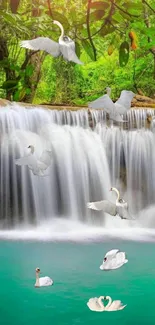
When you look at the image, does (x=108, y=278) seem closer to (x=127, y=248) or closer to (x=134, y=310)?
(x=134, y=310)

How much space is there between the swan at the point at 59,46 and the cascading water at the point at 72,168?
10.4m

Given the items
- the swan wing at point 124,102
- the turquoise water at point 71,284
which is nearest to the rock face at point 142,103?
the turquoise water at point 71,284

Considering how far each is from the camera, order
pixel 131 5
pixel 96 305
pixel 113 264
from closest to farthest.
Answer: pixel 131 5, pixel 96 305, pixel 113 264

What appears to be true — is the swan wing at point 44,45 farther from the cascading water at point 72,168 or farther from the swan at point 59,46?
the cascading water at point 72,168

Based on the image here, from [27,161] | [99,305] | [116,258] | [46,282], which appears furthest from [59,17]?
[46,282]

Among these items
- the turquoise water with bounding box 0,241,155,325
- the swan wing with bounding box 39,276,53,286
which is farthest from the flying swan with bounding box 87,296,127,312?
the swan wing with bounding box 39,276,53,286

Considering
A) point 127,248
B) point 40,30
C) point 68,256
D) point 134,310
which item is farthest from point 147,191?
point 40,30

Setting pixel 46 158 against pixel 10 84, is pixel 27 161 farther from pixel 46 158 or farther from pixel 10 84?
pixel 10 84

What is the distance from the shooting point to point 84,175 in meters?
→ 12.9

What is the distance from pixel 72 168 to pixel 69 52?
11.8 m

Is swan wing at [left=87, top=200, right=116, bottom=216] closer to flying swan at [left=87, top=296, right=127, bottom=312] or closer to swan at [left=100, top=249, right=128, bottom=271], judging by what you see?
flying swan at [left=87, top=296, right=127, bottom=312]

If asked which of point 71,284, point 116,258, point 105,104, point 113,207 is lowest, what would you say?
point 71,284

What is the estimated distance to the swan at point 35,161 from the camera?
157 cm

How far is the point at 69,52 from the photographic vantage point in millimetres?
1173
